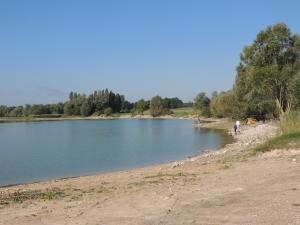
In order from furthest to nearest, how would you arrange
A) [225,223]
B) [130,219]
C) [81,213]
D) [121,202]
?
[121,202]
[81,213]
[130,219]
[225,223]

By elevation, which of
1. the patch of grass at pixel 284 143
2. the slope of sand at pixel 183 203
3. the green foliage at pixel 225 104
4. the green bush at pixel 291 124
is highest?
the green foliage at pixel 225 104

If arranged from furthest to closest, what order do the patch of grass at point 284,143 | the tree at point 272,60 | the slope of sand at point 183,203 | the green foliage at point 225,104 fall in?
the green foliage at point 225,104, the tree at point 272,60, the patch of grass at point 284,143, the slope of sand at point 183,203

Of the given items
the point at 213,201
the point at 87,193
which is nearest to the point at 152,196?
the point at 213,201

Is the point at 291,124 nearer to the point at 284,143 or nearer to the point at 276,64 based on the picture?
the point at 284,143

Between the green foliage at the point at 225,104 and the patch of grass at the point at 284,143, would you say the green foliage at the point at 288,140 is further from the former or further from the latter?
the green foliage at the point at 225,104

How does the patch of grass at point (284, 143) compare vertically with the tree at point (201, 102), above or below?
below

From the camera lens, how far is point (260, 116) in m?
81.2

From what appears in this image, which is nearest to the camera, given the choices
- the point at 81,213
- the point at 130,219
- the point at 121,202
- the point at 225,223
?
the point at 225,223

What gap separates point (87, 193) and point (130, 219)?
5530mm

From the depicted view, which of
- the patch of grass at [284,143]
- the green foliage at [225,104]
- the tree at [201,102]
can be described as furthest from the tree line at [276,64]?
the tree at [201,102]

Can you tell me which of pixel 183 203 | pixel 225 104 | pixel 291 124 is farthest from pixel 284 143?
pixel 225 104

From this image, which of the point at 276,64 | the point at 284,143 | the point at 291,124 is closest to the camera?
the point at 284,143

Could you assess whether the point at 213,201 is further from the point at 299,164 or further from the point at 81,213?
the point at 299,164

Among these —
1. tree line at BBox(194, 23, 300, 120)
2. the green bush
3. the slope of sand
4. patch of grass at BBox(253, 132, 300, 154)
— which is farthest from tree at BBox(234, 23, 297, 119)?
the slope of sand
